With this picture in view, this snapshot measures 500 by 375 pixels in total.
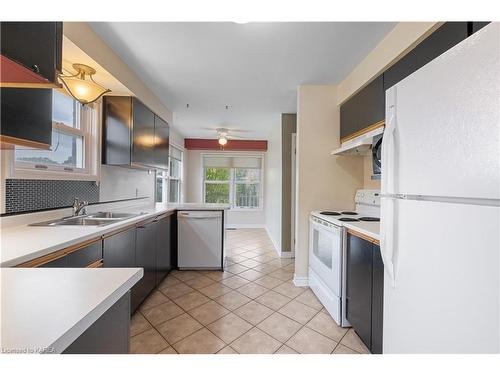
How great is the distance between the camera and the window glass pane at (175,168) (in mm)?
5268

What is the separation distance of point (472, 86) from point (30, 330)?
1367 millimetres

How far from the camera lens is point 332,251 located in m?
2.03

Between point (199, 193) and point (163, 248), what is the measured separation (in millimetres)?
3671

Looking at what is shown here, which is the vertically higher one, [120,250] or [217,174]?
[217,174]

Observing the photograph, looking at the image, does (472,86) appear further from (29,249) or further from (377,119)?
(29,249)

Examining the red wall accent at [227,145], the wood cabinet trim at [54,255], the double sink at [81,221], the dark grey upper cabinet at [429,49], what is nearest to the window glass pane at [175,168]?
the red wall accent at [227,145]

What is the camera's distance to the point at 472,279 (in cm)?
73

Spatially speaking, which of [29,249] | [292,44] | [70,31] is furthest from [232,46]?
[29,249]

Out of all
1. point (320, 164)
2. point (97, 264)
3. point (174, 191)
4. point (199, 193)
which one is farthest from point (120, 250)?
point (199, 193)

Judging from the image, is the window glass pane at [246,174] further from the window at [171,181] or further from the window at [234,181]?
the window at [171,181]

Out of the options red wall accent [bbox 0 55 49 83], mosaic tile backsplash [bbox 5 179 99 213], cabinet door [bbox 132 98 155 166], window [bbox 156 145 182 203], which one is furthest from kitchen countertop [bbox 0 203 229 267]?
window [bbox 156 145 182 203]

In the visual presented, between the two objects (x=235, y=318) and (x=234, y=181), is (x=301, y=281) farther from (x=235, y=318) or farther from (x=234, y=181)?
(x=234, y=181)

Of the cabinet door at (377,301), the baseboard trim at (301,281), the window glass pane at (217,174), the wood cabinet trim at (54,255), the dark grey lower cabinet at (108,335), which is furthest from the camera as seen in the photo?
the window glass pane at (217,174)

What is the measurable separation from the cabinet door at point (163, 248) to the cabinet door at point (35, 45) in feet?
5.79
